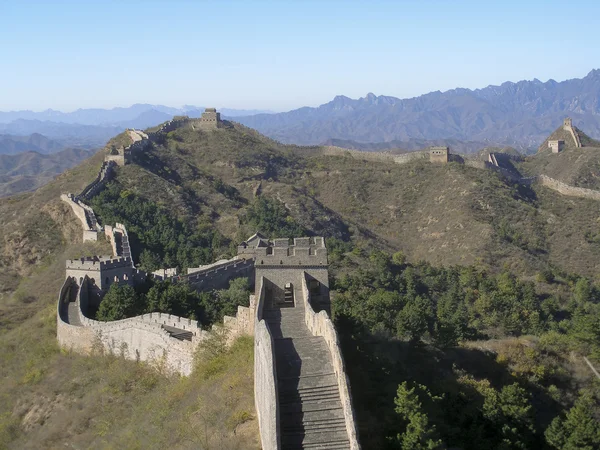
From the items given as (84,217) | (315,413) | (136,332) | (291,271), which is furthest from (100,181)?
(315,413)

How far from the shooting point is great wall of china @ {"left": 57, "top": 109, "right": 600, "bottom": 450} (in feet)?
48.6

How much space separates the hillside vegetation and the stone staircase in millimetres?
1301

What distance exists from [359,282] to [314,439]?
1096 inches

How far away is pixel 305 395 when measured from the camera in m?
15.5

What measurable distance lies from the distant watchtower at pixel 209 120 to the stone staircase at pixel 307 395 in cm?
6533

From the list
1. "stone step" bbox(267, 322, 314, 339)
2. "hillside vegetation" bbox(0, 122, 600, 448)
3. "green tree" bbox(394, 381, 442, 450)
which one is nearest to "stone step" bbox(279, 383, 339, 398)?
"hillside vegetation" bbox(0, 122, 600, 448)

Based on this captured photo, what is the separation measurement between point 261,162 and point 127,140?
46.0 feet

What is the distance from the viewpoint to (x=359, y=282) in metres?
42.1

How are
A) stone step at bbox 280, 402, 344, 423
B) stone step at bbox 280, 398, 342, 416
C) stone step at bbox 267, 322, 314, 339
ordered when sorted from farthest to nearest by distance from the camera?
1. stone step at bbox 267, 322, 314, 339
2. stone step at bbox 280, 398, 342, 416
3. stone step at bbox 280, 402, 344, 423

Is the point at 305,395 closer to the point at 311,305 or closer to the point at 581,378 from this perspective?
the point at 311,305

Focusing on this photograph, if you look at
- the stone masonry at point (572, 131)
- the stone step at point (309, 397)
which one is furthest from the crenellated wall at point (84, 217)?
the stone masonry at point (572, 131)

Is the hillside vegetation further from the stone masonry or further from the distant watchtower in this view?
the stone masonry

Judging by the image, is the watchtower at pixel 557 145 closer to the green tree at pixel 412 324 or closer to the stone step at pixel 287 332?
the green tree at pixel 412 324

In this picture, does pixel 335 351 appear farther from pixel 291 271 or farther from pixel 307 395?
pixel 291 271
